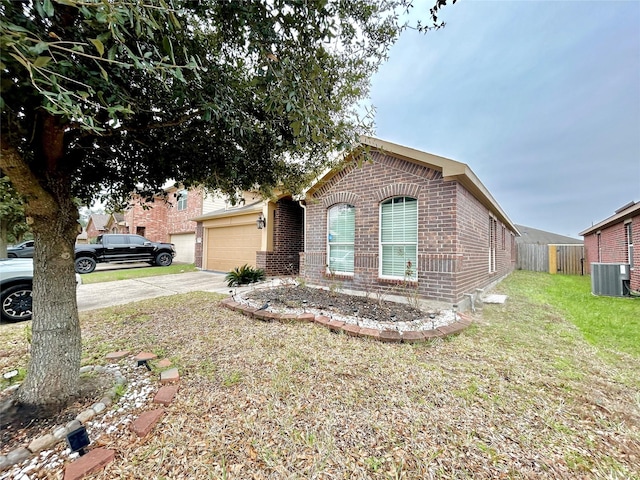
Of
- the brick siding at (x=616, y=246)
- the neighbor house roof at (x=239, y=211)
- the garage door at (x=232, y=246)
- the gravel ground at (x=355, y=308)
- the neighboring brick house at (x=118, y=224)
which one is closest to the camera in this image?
the gravel ground at (x=355, y=308)

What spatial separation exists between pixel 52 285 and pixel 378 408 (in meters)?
2.79

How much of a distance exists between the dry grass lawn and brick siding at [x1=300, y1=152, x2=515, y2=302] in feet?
5.37

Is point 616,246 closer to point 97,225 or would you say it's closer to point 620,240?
point 620,240

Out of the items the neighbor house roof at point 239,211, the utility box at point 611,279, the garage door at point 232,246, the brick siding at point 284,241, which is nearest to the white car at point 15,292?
the brick siding at point 284,241

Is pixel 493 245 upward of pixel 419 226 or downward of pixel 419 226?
downward

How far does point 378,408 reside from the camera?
2.11 meters

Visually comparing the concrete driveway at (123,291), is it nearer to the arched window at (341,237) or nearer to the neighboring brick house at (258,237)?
the neighboring brick house at (258,237)

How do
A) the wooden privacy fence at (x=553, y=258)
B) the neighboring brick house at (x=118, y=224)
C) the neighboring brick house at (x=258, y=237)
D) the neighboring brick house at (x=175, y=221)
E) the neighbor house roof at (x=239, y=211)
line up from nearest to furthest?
the neighboring brick house at (x=258, y=237), the neighbor house roof at (x=239, y=211), the wooden privacy fence at (x=553, y=258), the neighboring brick house at (x=175, y=221), the neighboring brick house at (x=118, y=224)

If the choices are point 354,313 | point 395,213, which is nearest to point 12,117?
point 354,313

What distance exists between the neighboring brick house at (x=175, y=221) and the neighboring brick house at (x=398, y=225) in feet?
33.9

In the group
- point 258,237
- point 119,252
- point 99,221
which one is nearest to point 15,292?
point 258,237

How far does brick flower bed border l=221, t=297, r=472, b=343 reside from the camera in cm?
349

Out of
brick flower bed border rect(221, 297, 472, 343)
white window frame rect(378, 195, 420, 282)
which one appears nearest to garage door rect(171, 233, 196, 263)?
brick flower bed border rect(221, 297, 472, 343)

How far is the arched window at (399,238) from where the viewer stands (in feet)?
18.2
